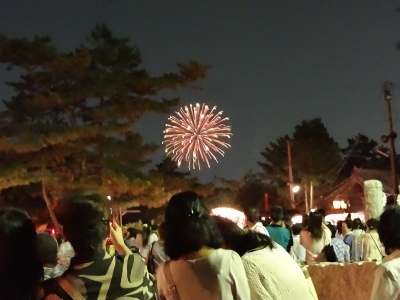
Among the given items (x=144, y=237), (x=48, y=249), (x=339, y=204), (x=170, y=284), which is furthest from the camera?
(x=339, y=204)

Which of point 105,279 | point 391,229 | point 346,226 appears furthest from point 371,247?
point 105,279

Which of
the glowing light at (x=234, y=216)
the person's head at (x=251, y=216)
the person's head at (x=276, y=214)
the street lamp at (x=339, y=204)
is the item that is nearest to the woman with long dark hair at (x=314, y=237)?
the person's head at (x=276, y=214)

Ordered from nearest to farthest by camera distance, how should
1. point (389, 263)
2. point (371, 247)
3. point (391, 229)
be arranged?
1. point (389, 263)
2. point (391, 229)
3. point (371, 247)

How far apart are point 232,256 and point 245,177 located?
40.0 metres

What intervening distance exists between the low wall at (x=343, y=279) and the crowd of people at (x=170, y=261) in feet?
10.7

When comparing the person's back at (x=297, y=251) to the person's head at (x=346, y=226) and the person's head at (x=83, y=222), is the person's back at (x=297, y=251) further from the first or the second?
the person's head at (x=83, y=222)

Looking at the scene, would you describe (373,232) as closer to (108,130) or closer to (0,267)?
(0,267)

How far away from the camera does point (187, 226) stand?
285 cm

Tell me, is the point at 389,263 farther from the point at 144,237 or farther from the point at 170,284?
the point at 144,237

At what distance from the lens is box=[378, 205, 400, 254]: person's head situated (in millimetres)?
3256

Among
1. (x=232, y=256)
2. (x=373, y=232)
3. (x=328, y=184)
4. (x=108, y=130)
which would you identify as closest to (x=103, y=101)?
(x=108, y=130)

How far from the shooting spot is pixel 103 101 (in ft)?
74.2

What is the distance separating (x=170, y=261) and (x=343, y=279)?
4048 millimetres

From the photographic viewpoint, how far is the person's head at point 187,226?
9.33 feet
